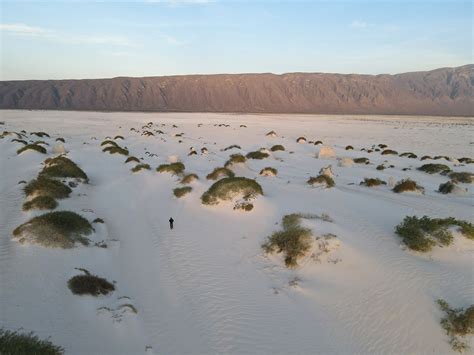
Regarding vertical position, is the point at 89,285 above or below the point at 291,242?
below

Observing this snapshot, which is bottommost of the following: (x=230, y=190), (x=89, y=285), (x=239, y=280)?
(x=239, y=280)

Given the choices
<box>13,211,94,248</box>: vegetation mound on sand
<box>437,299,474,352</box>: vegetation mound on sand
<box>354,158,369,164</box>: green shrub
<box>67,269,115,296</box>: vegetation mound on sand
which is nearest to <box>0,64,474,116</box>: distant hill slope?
<box>354,158,369,164</box>: green shrub

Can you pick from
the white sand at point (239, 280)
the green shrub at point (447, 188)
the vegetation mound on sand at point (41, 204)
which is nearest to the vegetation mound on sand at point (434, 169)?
the green shrub at point (447, 188)

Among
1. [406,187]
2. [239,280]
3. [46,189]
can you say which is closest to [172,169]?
[46,189]

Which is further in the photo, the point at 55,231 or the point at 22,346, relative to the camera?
the point at 55,231

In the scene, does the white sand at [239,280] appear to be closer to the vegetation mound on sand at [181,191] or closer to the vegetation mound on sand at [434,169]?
the vegetation mound on sand at [181,191]

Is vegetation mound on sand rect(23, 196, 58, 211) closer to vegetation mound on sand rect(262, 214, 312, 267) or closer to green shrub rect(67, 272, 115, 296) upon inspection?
green shrub rect(67, 272, 115, 296)

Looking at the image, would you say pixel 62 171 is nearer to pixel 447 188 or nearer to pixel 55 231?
pixel 55 231

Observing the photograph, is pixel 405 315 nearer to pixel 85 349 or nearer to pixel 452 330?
pixel 452 330
